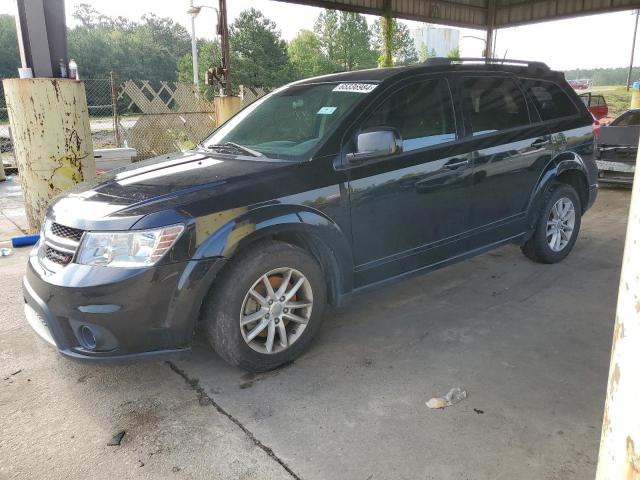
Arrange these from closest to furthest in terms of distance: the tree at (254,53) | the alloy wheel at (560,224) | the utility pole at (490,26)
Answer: the alloy wheel at (560,224)
the utility pole at (490,26)
the tree at (254,53)

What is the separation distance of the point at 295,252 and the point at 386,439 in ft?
3.83

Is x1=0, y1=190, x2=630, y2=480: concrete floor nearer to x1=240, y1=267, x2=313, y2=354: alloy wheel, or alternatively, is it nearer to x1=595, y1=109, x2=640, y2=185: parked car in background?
x1=240, y1=267, x2=313, y2=354: alloy wheel

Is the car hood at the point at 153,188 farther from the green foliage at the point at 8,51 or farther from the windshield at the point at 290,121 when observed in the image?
the green foliage at the point at 8,51

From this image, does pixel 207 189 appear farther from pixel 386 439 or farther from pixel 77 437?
pixel 386 439

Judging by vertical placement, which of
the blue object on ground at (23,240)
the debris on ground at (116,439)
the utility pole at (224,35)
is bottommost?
the debris on ground at (116,439)

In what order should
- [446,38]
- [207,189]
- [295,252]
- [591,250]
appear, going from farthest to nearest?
[446,38] → [591,250] → [295,252] → [207,189]

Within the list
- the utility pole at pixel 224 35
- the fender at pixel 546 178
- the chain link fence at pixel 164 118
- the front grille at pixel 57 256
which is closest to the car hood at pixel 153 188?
the front grille at pixel 57 256

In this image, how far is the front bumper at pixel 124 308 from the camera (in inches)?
103

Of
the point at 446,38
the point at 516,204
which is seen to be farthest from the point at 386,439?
the point at 446,38

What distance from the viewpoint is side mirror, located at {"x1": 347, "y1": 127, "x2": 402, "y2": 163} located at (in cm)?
320

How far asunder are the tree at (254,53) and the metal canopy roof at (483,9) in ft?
133

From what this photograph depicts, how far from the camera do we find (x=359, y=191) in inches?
131

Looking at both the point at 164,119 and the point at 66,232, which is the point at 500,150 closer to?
the point at 66,232

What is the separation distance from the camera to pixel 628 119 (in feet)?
29.7
